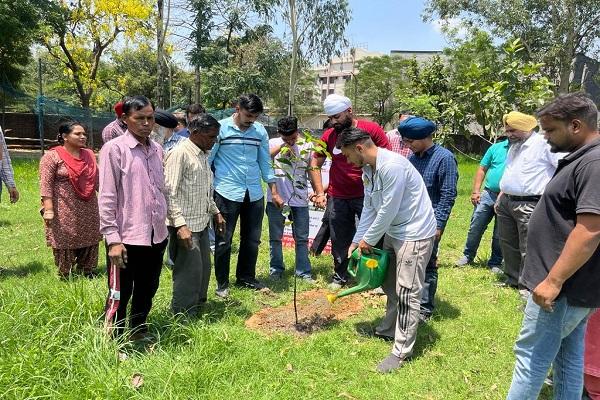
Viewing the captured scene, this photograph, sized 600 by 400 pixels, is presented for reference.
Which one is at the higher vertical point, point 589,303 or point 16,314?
point 589,303

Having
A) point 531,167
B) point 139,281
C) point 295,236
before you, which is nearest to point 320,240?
point 295,236

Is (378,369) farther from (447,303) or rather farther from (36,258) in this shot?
(36,258)

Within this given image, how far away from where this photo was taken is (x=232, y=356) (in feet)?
10.8

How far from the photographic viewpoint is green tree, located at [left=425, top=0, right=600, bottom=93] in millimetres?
21422

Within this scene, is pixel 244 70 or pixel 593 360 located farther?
pixel 244 70

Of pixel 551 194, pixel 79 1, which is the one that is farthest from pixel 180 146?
pixel 79 1

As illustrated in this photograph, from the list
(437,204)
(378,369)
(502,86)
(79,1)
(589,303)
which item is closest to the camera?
(589,303)

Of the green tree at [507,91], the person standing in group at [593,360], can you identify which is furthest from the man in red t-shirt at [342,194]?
the green tree at [507,91]

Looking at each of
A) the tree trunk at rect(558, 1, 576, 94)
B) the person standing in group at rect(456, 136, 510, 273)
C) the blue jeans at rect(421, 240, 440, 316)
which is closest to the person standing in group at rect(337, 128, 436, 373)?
the blue jeans at rect(421, 240, 440, 316)

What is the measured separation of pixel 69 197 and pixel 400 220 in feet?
11.5

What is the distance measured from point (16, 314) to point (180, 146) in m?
1.68

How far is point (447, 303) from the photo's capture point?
4613mm

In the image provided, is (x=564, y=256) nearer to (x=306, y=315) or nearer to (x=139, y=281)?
(x=306, y=315)

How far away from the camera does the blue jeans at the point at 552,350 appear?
87.8 inches
